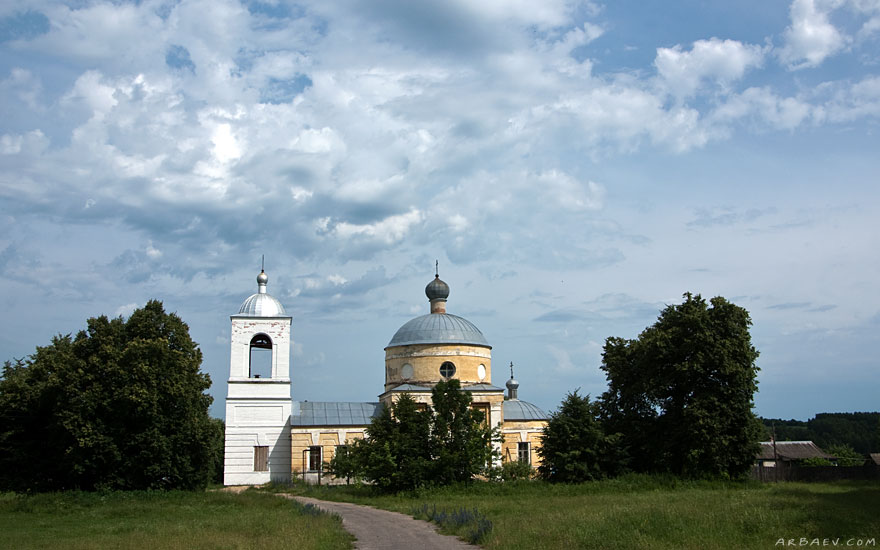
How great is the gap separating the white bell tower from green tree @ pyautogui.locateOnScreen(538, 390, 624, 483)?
14.5m

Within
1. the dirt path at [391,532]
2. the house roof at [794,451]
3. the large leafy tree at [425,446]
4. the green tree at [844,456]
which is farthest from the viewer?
the green tree at [844,456]

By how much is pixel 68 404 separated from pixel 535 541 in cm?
2085

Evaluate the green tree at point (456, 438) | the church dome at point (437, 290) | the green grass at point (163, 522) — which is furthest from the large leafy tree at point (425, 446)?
the church dome at point (437, 290)

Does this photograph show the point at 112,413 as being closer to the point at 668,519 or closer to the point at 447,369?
the point at 447,369

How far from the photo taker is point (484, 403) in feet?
131

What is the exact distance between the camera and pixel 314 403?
41.6 metres

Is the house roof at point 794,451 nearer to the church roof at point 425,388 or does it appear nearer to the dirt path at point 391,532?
the church roof at point 425,388

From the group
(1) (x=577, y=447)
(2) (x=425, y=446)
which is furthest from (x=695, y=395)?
(2) (x=425, y=446)

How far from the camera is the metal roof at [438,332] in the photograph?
41625mm

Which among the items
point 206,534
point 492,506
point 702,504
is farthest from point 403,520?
point 702,504

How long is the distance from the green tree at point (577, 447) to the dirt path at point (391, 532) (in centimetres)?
935

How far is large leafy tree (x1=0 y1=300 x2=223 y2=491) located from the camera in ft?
93.8

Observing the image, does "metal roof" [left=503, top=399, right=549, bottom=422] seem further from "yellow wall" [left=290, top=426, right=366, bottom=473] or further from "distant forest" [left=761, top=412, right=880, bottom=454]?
"distant forest" [left=761, top=412, right=880, bottom=454]

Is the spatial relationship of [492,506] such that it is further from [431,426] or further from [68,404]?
[68,404]
